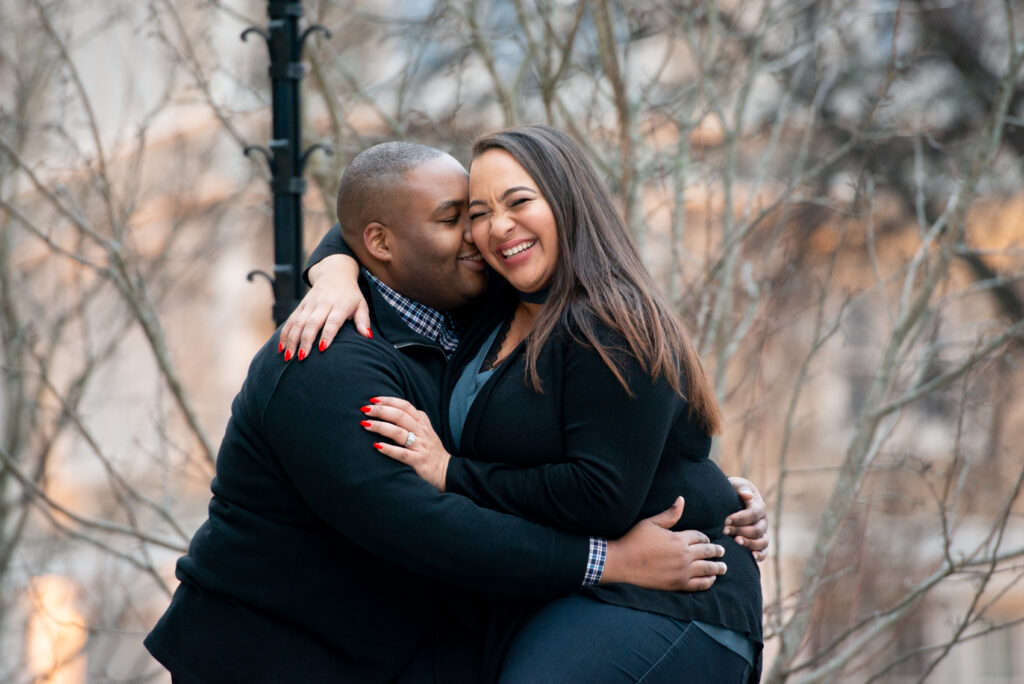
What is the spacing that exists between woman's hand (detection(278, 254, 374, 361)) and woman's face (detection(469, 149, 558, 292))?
352 millimetres

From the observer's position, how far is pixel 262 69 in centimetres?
855

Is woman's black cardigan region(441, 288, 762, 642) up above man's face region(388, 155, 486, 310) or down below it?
below

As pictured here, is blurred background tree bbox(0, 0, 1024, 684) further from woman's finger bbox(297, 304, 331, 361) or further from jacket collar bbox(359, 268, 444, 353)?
woman's finger bbox(297, 304, 331, 361)

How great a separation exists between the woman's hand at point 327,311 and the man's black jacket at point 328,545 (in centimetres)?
4

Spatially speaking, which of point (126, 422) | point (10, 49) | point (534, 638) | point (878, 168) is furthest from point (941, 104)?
point (126, 422)

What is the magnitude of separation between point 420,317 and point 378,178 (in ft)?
1.27

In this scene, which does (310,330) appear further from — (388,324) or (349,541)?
(349,541)

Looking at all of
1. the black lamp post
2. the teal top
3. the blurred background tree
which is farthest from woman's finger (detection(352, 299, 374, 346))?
the blurred background tree

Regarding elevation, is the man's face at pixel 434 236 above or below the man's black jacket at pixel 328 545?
above

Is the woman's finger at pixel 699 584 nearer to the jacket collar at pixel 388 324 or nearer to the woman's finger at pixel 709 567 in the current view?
the woman's finger at pixel 709 567

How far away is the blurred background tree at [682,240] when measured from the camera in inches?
160

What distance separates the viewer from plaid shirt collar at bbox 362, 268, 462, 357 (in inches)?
118

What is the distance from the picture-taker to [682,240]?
15.8 feet

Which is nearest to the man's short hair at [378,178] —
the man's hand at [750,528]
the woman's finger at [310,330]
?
the woman's finger at [310,330]
